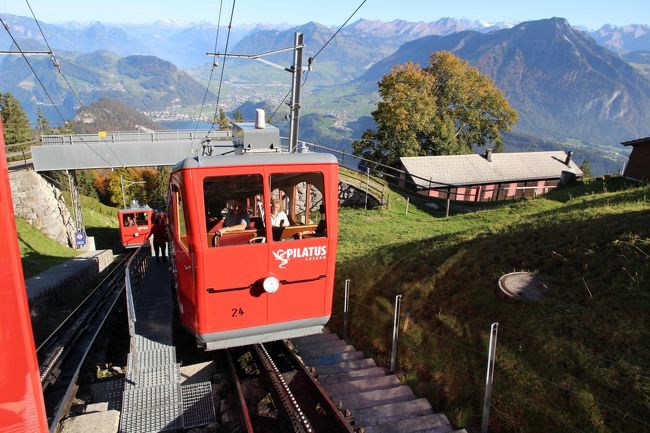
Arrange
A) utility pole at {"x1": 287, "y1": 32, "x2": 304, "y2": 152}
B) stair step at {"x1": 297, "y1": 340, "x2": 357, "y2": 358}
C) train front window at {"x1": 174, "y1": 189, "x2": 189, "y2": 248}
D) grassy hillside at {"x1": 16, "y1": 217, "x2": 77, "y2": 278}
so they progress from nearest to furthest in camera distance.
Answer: train front window at {"x1": 174, "y1": 189, "x2": 189, "y2": 248}, stair step at {"x1": 297, "y1": 340, "x2": 357, "y2": 358}, utility pole at {"x1": 287, "y1": 32, "x2": 304, "y2": 152}, grassy hillside at {"x1": 16, "y1": 217, "x2": 77, "y2": 278}

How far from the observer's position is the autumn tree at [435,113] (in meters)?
39.5

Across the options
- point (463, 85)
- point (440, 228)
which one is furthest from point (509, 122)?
point (440, 228)

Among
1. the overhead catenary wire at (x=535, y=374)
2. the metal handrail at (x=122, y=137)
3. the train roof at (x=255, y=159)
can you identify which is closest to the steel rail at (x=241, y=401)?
the overhead catenary wire at (x=535, y=374)

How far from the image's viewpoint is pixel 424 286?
9.21m

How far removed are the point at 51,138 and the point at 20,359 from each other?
1205 inches

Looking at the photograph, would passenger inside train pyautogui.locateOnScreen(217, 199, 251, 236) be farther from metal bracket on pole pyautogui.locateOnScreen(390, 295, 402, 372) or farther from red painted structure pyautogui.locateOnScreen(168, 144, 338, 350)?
metal bracket on pole pyautogui.locateOnScreen(390, 295, 402, 372)

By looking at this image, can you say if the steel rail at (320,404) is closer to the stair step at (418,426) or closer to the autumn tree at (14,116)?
the stair step at (418,426)

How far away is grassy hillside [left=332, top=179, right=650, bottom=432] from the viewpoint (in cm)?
549

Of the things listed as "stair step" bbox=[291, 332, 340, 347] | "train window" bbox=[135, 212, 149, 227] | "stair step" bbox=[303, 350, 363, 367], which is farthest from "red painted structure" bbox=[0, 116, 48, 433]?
"train window" bbox=[135, 212, 149, 227]

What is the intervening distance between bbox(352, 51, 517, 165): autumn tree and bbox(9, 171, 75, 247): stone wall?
2547 cm

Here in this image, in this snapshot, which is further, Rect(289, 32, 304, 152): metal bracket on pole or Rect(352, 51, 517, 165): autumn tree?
Rect(352, 51, 517, 165): autumn tree

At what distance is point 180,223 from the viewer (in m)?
7.08

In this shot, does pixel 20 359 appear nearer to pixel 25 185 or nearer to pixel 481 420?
pixel 481 420

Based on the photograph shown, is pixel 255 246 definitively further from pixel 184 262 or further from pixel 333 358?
pixel 333 358
